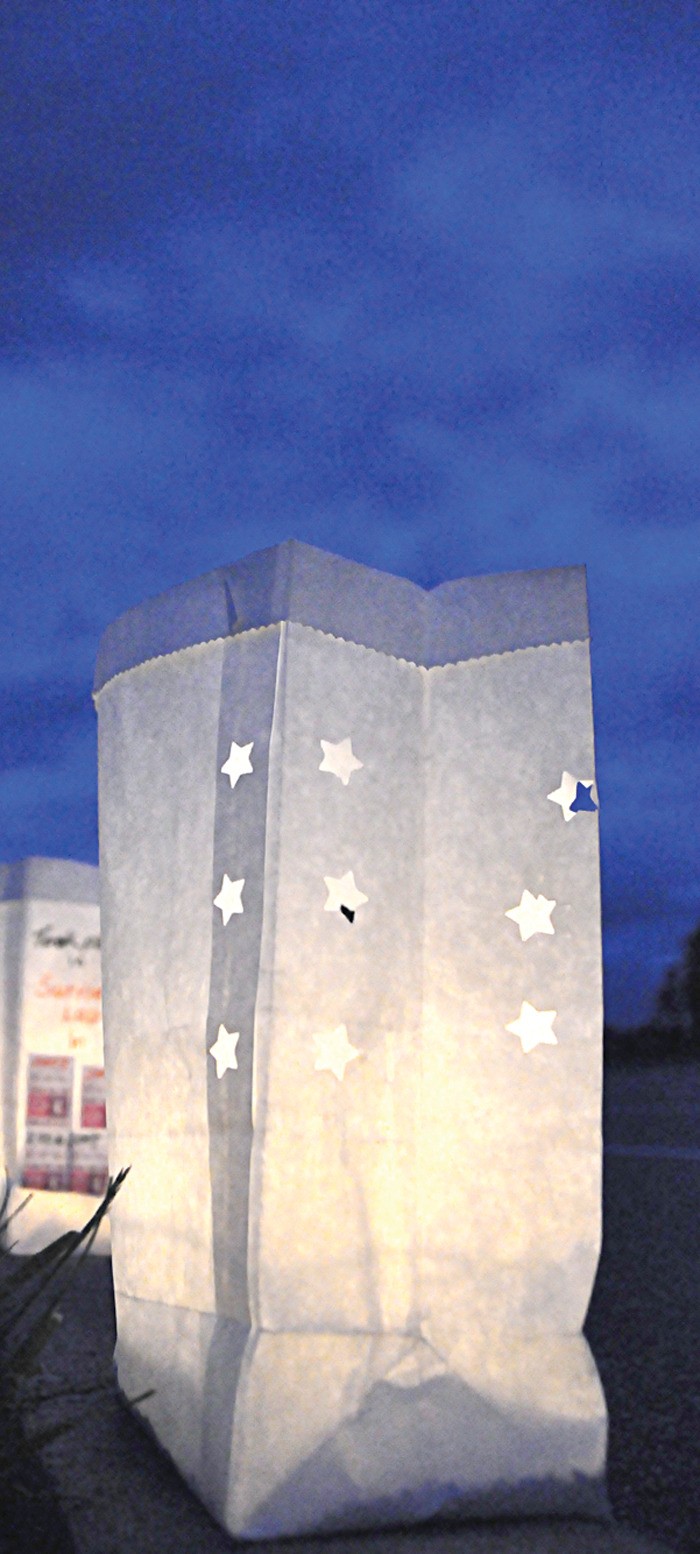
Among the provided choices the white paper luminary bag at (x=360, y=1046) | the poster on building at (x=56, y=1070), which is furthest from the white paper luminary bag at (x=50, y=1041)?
the white paper luminary bag at (x=360, y=1046)

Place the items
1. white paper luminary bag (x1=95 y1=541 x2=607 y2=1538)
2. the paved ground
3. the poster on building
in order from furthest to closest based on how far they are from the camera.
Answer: the poster on building, white paper luminary bag (x1=95 y1=541 x2=607 y2=1538), the paved ground

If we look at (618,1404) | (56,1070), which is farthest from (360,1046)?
(56,1070)

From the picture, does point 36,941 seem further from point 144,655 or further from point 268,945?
point 268,945

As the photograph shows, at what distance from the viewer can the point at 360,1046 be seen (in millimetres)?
3391

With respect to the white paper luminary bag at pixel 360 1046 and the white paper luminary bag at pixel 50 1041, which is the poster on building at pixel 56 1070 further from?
the white paper luminary bag at pixel 360 1046

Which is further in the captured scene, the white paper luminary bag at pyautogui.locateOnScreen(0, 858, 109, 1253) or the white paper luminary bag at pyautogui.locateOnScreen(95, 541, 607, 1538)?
the white paper luminary bag at pyautogui.locateOnScreen(0, 858, 109, 1253)

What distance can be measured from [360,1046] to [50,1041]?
14.3ft

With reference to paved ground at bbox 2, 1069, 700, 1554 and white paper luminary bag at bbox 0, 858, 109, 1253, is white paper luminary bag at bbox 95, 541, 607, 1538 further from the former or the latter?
white paper luminary bag at bbox 0, 858, 109, 1253

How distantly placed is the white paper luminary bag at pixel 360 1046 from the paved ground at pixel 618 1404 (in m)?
0.10

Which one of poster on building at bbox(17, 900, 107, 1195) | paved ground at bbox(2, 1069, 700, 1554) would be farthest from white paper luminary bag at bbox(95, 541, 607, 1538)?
poster on building at bbox(17, 900, 107, 1195)

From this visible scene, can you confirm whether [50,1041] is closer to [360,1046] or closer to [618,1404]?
[618,1404]

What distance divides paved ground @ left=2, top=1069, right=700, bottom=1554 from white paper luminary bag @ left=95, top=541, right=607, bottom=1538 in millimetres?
99

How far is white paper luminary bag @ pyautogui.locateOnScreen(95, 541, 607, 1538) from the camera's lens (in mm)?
3232

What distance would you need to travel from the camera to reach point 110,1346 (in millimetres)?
4520
